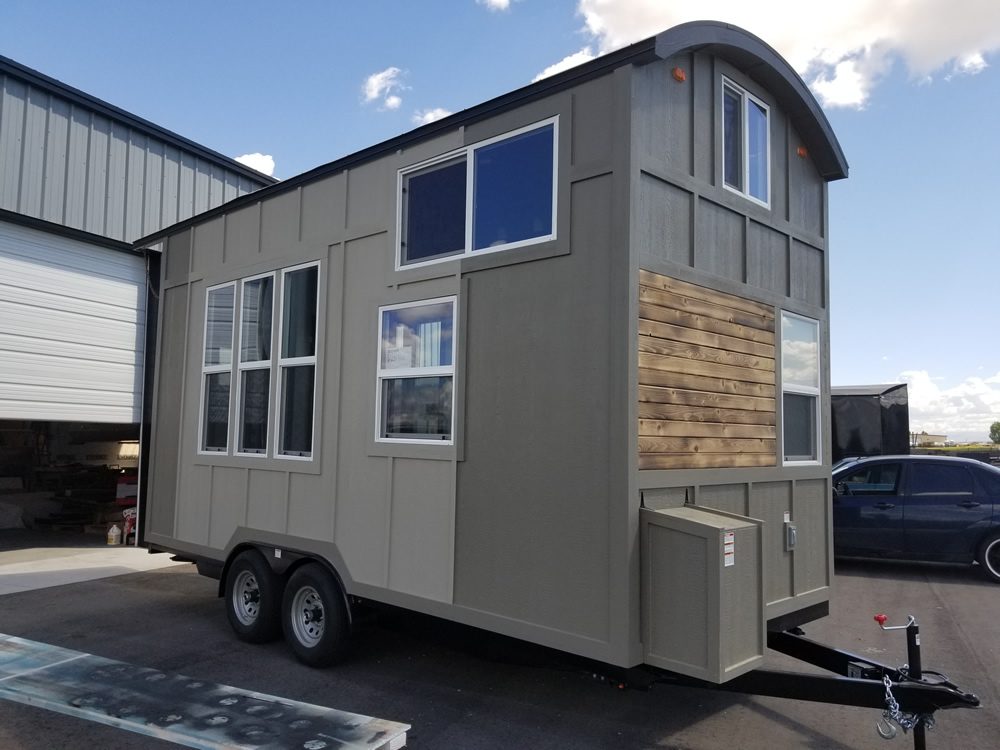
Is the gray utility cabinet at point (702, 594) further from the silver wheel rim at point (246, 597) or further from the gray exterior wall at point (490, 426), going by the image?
the silver wheel rim at point (246, 597)

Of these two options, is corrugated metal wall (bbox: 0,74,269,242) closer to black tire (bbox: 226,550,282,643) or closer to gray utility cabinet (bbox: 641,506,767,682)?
black tire (bbox: 226,550,282,643)

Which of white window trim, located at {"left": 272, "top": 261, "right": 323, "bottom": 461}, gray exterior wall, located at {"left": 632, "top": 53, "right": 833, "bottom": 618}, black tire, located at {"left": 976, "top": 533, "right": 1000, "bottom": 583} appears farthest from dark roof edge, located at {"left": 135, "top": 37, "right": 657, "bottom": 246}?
black tire, located at {"left": 976, "top": 533, "right": 1000, "bottom": 583}

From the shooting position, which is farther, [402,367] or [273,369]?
[273,369]

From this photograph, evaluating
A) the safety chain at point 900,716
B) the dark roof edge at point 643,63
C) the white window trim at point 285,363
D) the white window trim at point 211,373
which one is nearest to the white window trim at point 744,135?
the dark roof edge at point 643,63

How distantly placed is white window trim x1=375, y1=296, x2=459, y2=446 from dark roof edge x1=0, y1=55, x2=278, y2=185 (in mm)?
9463

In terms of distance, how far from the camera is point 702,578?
3.65 meters

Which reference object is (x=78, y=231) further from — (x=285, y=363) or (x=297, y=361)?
(x=297, y=361)

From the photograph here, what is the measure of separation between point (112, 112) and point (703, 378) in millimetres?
11849

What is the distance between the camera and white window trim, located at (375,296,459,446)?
15.8 ft

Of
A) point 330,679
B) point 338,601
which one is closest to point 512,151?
point 338,601

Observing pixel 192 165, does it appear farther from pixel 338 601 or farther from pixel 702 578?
pixel 702 578

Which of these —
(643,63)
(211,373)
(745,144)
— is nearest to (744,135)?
(745,144)

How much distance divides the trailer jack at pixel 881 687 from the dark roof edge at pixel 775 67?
3357 millimetres

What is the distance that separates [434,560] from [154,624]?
390 centimetres
